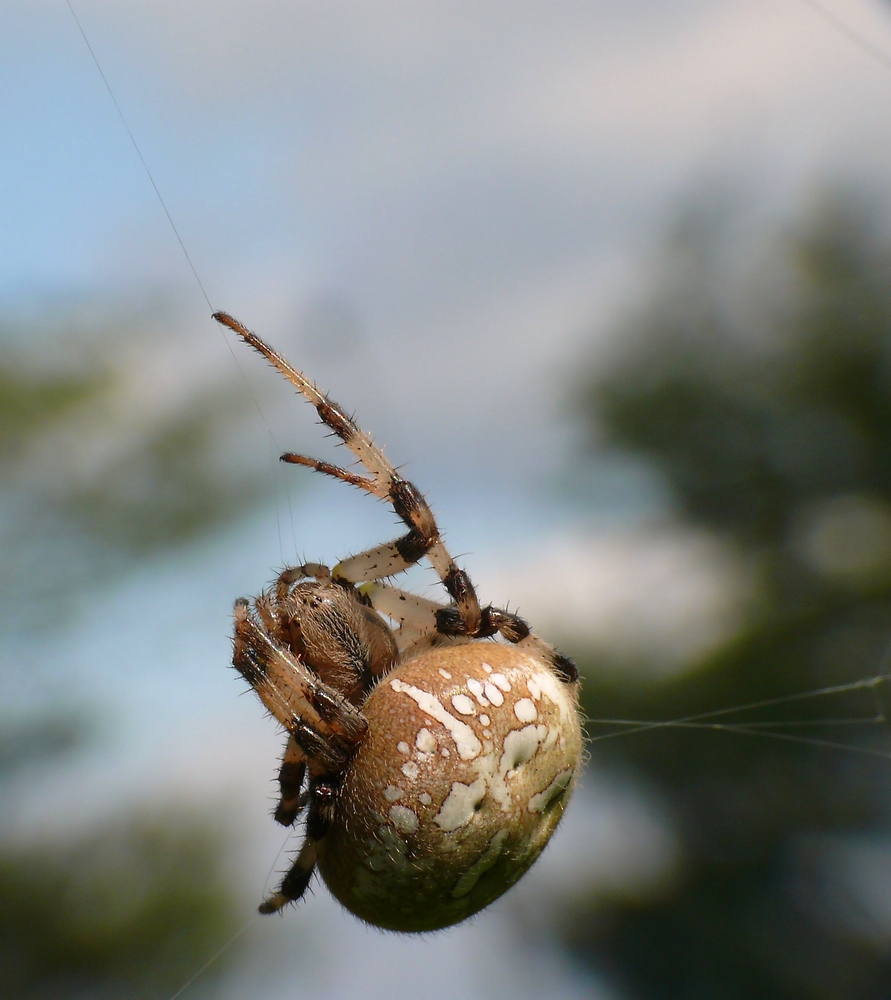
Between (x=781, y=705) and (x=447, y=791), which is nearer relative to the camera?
(x=447, y=791)

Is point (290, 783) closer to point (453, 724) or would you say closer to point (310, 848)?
point (310, 848)

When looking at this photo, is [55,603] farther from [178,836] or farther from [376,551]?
[376,551]

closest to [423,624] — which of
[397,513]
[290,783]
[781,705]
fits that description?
[397,513]

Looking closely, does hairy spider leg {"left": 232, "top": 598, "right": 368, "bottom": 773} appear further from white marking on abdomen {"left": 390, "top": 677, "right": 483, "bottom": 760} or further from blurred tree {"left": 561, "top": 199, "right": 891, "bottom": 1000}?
blurred tree {"left": 561, "top": 199, "right": 891, "bottom": 1000}

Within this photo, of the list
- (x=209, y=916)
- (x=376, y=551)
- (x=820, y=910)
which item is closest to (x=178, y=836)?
(x=209, y=916)

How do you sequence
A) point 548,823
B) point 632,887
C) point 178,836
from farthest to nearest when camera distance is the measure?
point 632,887, point 178,836, point 548,823

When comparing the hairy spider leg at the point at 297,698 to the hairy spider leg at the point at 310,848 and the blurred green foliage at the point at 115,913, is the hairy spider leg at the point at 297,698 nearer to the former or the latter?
the hairy spider leg at the point at 310,848

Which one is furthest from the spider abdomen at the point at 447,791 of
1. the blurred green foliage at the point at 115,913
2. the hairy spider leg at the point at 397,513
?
the blurred green foliage at the point at 115,913
